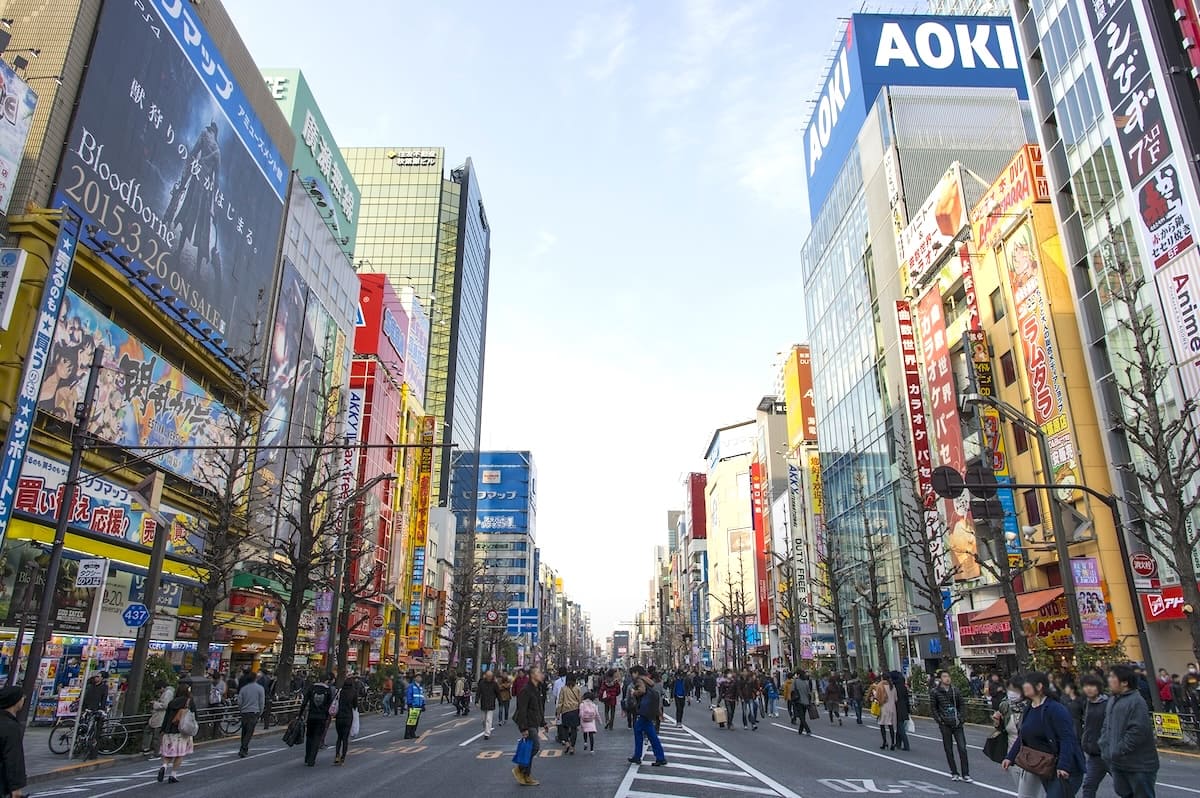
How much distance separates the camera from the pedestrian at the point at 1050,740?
7.02 meters

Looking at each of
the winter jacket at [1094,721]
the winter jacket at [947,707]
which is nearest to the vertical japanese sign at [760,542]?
the winter jacket at [947,707]

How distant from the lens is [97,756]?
16.0 meters

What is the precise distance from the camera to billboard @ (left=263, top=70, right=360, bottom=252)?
48.8 m

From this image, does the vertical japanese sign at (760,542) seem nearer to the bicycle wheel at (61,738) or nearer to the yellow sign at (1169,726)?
the yellow sign at (1169,726)

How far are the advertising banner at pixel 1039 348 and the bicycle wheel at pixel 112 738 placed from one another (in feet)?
104

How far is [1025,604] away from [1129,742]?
29.3 m

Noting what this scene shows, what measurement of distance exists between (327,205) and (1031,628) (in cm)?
4647

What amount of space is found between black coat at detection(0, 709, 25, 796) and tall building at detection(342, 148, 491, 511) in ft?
306

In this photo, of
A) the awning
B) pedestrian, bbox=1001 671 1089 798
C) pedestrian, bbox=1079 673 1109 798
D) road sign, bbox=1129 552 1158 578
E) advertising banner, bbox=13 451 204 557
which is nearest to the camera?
pedestrian, bbox=1001 671 1089 798

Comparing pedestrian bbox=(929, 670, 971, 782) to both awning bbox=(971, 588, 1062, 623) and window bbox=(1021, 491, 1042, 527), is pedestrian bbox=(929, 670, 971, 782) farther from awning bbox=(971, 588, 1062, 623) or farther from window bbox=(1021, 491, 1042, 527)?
window bbox=(1021, 491, 1042, 527)

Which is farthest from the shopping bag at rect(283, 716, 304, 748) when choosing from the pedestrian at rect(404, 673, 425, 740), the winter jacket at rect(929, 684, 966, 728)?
the winter jacket at rect(929, 684, 966, 728)

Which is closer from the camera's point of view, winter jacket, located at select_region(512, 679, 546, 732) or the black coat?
the black coat

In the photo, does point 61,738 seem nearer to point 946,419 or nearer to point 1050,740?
point 1050,740

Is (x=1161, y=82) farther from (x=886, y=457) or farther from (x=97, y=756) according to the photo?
(x=97, y=756)
